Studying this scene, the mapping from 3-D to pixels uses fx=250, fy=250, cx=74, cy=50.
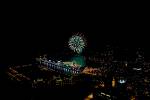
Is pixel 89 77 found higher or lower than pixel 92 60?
lower

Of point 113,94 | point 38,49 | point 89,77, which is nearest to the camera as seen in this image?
point 113,94

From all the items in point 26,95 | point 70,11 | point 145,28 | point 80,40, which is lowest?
point 26,95

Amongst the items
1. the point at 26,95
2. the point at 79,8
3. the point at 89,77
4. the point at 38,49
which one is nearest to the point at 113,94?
the point at 89,77

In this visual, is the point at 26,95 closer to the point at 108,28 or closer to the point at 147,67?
the point at 147,67

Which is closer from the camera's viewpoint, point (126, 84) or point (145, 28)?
point (126, 84)

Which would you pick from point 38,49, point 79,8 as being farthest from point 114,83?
point 79,8

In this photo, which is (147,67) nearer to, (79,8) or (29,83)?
(29,83)

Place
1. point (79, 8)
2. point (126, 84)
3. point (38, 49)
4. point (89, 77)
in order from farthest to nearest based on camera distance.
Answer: point (79, 8), point (38, 49), point (89, 77), point (126, 84)

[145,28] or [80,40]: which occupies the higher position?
[145,28]

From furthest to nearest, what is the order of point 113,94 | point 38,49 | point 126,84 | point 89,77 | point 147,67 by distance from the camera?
point 38,49
point 147,67
point 89,77
point 126,84
point 113,94
